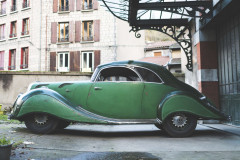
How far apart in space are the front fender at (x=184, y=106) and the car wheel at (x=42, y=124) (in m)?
2.32

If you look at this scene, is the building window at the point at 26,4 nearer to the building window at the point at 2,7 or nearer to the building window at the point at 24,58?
the building window at the point at 2,7

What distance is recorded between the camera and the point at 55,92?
17.7 ft

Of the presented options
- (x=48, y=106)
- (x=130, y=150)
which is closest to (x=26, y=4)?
(x=48, y=106)

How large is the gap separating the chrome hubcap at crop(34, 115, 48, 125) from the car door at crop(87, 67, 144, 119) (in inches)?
39.1

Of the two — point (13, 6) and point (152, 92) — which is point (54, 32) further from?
point (152, 92)

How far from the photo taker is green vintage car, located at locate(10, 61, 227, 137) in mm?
5105

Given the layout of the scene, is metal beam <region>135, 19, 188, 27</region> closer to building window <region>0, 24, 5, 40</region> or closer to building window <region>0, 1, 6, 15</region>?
building window <region>0, 24, 5, 40</region>

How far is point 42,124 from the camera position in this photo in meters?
5.33

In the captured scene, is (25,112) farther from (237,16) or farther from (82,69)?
(82,69)

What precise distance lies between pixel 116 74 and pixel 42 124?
1.97 metres

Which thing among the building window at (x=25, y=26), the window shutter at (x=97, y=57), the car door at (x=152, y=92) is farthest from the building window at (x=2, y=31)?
the car door at (x=152, y=92)

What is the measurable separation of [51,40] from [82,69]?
171 inches

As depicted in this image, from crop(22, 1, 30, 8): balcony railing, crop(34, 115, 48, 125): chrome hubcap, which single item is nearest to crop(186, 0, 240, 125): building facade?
crop(34, 115, 48, 125): chrome hubcap

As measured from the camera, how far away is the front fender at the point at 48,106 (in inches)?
202
